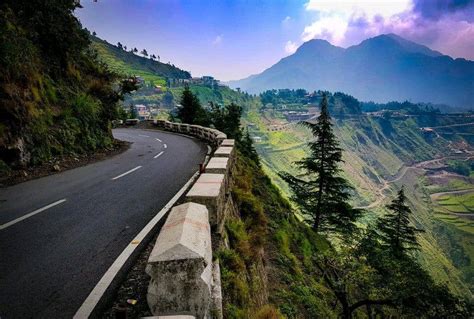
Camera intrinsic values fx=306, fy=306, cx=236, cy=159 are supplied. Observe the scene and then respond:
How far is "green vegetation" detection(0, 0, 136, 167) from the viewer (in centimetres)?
1092

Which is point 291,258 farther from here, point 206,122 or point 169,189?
point 206,122

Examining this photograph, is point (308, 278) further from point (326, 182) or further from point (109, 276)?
point (326, 182)

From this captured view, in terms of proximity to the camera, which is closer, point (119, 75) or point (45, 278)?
point (45, 278)

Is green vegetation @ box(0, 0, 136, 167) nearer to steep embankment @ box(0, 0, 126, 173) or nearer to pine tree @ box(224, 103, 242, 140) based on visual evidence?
steep embankment @ box(0, 0, 126, 173)

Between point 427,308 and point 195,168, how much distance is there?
9.94 m

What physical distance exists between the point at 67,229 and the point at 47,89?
10.8 metres

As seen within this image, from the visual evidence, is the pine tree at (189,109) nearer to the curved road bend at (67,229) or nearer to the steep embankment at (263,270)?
the steep embankment at (263,270)

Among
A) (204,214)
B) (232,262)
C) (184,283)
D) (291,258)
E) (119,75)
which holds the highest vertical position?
(119,75)

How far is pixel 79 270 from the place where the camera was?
4.34m

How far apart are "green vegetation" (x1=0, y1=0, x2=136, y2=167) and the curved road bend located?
2.26 metres

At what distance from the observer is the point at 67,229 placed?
5773mm

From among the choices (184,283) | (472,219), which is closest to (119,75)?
(184,283)

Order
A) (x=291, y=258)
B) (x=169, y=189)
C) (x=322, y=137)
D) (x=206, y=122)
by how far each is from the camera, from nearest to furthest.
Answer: (x=169, y=189)
(x=291, y=258)
(x=322, y=137)
(x=206, y=122)

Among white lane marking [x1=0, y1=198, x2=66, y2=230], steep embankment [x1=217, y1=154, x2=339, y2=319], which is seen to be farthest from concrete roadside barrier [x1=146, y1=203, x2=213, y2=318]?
white lane marking [x1=0, y1=198, x2=66, y2=230]
